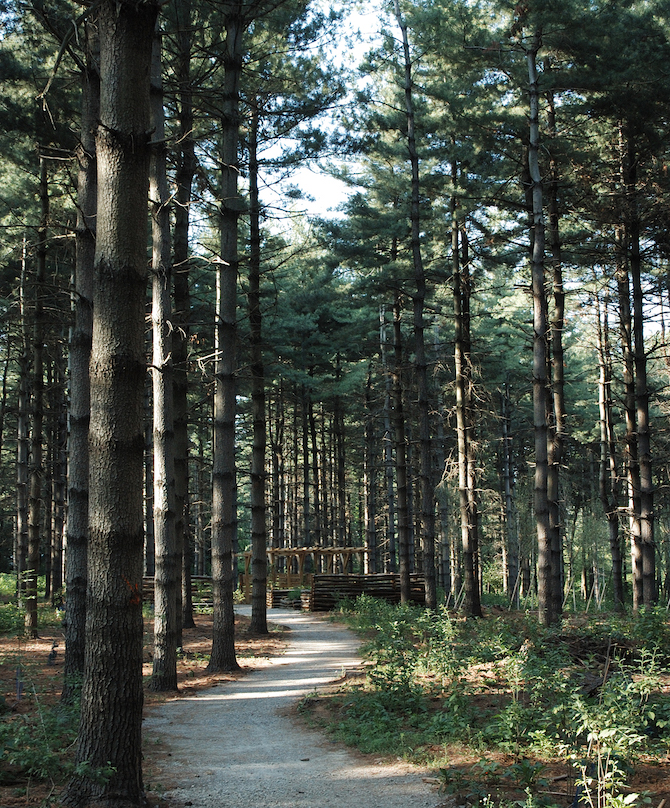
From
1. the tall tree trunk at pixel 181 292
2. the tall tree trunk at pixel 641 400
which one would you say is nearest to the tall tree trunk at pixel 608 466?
the tall tree trunk at pixel 641 400

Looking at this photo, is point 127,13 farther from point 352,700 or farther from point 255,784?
point 352,700

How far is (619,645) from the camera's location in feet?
→ 29.0

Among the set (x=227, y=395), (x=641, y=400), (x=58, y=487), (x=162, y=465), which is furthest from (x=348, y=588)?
(x=162, y=465)

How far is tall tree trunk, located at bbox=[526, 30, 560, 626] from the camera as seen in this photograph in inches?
445

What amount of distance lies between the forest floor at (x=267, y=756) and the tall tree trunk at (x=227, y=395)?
0.76 meters

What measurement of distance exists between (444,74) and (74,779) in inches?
588

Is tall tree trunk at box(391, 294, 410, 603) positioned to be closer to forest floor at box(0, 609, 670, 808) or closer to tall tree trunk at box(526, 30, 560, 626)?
tall tree trunk at box(526, 30, 560, 626)

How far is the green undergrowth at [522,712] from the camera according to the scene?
4.24 metres

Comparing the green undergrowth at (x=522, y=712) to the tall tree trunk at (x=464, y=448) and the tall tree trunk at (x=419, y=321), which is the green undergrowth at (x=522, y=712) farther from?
the tall tree trunk at (x=419, y=321)

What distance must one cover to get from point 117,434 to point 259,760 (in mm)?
3152

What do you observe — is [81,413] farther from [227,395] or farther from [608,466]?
[608,466]

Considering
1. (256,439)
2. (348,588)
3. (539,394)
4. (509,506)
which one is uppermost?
(539,394)

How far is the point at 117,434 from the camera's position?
4.10 m

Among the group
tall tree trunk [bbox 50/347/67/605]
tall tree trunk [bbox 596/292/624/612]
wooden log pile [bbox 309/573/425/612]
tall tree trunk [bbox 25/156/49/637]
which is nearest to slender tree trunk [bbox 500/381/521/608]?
tall tree trunk [bbox 596/292/624/612]
